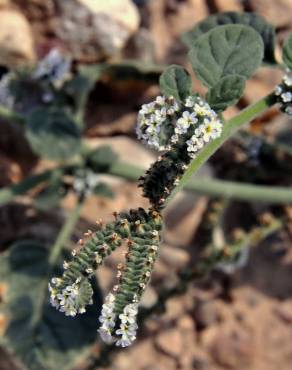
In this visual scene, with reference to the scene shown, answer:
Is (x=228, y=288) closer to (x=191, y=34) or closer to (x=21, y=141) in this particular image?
(x=21, y=141)

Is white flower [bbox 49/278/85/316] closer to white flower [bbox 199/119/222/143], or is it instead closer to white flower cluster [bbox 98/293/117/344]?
white flower cluster [bbox 98/293/117/344]

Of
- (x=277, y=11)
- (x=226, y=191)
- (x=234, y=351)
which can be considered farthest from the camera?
(x=277, y=11)

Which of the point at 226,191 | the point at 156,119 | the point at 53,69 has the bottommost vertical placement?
the point at 226,191

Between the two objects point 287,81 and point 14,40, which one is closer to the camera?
point 287,81

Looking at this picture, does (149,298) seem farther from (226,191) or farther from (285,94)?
(285,94)

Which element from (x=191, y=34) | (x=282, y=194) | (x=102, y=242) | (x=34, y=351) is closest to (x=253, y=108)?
(x=102, y=242)

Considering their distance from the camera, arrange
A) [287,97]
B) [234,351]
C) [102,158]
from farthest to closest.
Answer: [234,351] < [102,158] < [287,97]

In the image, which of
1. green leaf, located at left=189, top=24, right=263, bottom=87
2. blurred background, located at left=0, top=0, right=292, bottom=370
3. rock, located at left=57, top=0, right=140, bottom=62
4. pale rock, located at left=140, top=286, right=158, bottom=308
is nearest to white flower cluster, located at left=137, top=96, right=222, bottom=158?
green leaf, located at left=189, top=24, right=263, bottom=87

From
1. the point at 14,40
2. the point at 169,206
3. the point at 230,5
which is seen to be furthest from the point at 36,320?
the point at 230,5
